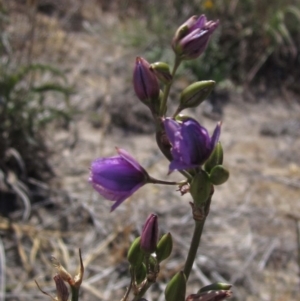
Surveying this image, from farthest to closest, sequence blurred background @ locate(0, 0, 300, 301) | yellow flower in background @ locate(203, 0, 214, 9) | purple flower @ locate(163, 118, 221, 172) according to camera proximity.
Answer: yellow flower in background @ locate(203, 0, 214, 9) → blurred background @ locate(0, 0, 300, 301) → purple flower @ locate(163, 118, 221, 172)

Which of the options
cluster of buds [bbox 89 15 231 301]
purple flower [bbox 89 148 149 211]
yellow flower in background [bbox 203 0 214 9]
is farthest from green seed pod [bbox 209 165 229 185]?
yellow flower in background [bbox 203 0 214 9]

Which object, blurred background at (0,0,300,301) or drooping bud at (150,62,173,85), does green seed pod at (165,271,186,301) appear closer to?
drooping bud at (150,62,173,85)

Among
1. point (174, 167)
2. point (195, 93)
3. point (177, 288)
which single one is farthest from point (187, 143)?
point (177, 288)

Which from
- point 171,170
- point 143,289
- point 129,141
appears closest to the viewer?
point 171,170

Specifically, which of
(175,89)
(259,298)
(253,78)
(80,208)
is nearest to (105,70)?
(175,89)

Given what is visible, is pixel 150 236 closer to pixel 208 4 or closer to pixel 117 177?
pixel 117 177

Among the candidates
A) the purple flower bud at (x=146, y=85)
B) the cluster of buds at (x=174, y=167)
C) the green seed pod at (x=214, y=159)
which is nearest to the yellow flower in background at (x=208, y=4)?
the cluster of buds at (x=174, y=167)

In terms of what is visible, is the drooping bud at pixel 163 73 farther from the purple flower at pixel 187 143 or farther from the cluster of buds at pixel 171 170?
the purple flower at pixel 187 143
